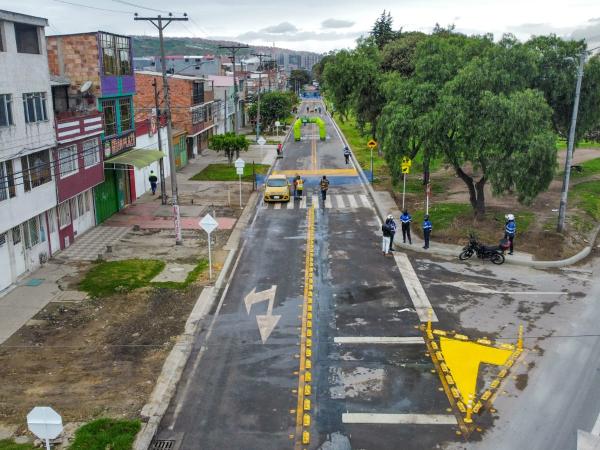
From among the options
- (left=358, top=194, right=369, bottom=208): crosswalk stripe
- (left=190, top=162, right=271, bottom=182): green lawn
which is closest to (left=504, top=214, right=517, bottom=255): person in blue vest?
(left=358, top=194, right=369, bottom=208): crosswalk stripe

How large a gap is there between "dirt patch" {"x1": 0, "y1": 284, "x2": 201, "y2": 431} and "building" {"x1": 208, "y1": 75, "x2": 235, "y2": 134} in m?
47.9

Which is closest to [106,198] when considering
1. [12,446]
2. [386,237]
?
[386,237]

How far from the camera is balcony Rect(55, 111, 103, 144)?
23281mm

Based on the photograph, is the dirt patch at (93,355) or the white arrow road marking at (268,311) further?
the white arrow road marking at (268,311)

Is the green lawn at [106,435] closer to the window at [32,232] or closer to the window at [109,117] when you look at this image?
the window at [32,232]

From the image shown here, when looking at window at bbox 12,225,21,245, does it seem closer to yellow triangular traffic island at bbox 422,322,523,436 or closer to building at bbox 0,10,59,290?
building at bbox 0,10,59,290

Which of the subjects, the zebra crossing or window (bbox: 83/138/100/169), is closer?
window (bbox: 83/138/100/169)

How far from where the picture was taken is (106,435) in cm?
1129

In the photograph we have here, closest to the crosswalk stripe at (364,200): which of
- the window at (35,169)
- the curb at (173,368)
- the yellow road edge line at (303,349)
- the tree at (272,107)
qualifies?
the yellow road edge line at (303,349)

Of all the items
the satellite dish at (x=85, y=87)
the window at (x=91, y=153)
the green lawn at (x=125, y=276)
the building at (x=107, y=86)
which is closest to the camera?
the green lawn at (x=125, y=276)

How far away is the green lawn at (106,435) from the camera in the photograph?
1102 centimetres

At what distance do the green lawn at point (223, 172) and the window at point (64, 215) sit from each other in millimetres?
16568

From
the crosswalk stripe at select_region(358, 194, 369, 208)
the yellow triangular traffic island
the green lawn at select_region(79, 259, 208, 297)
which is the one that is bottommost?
the crosswalk stripe at select_region(358, 194, 369, 208)

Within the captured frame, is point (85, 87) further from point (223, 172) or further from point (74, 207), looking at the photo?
point (223, 172)
